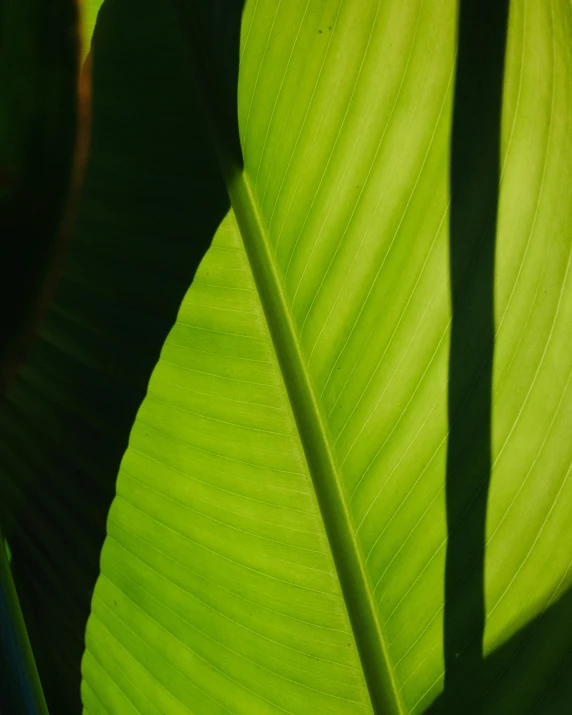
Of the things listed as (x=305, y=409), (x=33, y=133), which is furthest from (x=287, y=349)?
(x=33, y=133)

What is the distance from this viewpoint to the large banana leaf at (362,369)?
53cm

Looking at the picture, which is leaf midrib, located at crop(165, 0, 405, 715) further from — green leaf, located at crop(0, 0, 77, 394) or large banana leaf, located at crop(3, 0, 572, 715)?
green leaf, located at crop(0, 0, 77, 394)

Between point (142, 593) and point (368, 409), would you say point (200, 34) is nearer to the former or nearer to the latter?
point (368, 409)

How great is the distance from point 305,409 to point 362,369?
0.21 feet

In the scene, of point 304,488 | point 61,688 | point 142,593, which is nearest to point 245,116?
point 304,488

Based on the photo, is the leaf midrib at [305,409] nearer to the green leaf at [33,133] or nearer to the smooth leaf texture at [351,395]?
the smooth leaf texture at [351,395]

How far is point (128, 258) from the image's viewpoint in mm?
613

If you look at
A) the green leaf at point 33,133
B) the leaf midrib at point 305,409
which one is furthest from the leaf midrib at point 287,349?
the green leaf at point 33,133

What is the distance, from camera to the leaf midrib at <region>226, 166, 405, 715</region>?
589 millimetres

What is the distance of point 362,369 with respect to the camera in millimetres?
577

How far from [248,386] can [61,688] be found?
1.50 ft

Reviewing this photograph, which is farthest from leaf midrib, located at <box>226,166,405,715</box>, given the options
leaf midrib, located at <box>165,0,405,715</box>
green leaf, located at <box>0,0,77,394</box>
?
green leaf, located at <box>0,0,77,394</box>

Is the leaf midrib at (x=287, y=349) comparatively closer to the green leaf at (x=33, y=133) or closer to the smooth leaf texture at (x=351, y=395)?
the smooth leaf texture at (x=351, y=395)

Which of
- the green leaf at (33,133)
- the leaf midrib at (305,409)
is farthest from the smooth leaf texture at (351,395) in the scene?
the green leaf at (33,133)
